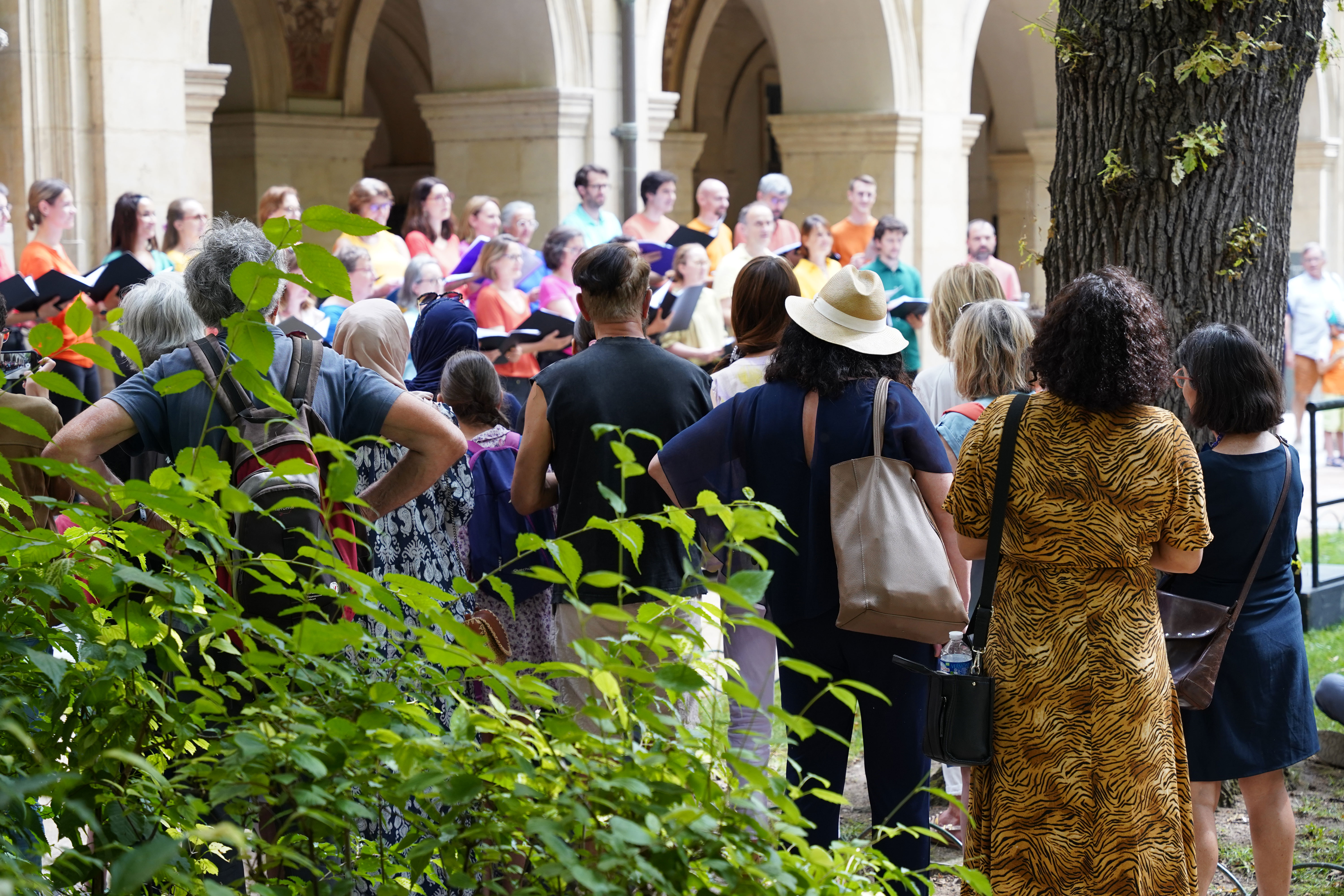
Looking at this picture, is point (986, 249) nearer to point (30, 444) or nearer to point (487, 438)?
point (487, 438)

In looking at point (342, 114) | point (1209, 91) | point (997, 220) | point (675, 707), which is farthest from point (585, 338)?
point (997, 220)

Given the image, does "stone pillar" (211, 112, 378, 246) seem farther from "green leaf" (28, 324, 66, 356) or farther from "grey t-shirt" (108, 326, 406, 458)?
"green leaf" (28, 324, 66, 356)

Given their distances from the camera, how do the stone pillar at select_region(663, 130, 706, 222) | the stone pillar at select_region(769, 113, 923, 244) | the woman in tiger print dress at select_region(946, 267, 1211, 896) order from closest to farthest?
the woman in tiger print dress at select_region(946, 267, 1211, 896)
the stone pillar at select_region(769, 113, 923, 244)
the stone pillar at select_region(663, 130, 706, 222)

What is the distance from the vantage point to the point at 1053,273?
15.2 ft

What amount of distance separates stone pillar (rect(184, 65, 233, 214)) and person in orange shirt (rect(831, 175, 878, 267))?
4.50 m

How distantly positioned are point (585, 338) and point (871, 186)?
731 cm

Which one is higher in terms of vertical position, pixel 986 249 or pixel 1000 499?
pixel 986 249

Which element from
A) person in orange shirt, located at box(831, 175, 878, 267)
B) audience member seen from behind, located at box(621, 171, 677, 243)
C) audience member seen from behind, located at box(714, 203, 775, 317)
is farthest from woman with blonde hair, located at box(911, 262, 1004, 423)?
person in orange shirt, located at box(831, 175, 878, 267)

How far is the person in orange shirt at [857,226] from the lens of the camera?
36.8 feet

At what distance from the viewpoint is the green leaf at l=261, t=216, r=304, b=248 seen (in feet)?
5.70

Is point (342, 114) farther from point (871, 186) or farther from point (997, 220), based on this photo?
point (997, 220)

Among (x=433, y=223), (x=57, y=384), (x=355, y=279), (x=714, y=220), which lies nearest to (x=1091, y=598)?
(x=57, y=384)

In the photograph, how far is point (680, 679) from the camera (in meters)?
1.48

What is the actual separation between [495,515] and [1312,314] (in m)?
10.7
